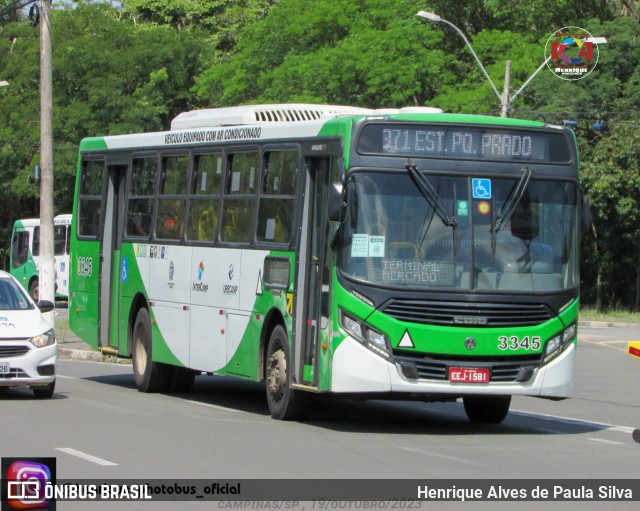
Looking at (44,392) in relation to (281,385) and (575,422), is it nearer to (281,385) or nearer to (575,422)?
(281,385)

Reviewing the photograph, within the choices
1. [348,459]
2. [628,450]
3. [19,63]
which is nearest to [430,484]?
[348,459]

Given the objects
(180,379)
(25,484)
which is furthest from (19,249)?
(25,484)

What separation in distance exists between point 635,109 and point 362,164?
32.5m

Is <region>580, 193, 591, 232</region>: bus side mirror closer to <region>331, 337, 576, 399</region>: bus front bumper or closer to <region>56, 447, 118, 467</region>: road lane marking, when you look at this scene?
<region>331, 337, 576, 399</region>: bus front bumper

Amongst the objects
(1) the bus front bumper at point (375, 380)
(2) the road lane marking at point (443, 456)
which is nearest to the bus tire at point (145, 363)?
(1) the bus front bumper at point (375, 380)

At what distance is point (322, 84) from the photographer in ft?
155

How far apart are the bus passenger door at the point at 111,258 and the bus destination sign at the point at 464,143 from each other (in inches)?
264

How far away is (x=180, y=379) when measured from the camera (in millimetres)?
18547

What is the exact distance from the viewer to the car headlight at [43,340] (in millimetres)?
16125

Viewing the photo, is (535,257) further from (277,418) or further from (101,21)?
(101,21)

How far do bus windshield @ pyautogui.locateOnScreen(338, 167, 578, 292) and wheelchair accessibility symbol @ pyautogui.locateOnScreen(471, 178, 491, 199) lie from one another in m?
0.01

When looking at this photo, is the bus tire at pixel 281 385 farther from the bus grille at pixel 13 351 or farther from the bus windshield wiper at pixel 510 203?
the bus grille at pixel 13 351

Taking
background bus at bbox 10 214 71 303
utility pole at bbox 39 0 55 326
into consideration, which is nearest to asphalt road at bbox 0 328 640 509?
utility pole at bbox 39 0 55 326

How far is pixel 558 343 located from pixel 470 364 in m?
1.09
